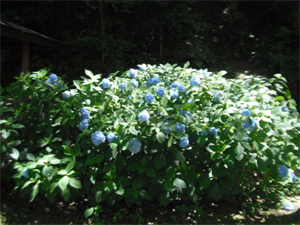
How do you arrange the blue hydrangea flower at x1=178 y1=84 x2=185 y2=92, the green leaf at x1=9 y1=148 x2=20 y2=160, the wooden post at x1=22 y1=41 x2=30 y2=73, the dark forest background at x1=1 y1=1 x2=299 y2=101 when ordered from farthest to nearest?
the dark forest background at x1=1 y1=1 x2=299 y2=101, the wooden post at x1=22 y1=41 x2=30 y2=73, the blue hydrangea flower at x1=178 y1=84 x2=185 y2=92, the green leaf at x1=9 y1=148 x2=20 y2=160

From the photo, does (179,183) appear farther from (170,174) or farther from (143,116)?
(143,116)

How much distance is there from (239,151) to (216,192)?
0.44 meters

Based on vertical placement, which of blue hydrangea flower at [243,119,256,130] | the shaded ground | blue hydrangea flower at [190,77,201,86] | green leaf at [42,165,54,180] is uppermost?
blue hydrangea flower at [190,77,201,86]

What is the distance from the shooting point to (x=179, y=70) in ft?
9.33

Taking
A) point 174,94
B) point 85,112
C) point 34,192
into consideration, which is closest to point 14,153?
point 34,192

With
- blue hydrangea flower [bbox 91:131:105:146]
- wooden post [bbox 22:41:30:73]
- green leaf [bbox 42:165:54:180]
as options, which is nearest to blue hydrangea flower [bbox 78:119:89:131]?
blue hydrangea flower [bbox 91:131:105:146]

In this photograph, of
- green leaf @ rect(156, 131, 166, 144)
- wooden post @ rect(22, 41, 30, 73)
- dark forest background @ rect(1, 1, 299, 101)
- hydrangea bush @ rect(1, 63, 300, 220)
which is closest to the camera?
green leaf @ rect(156, 131, 166, 144)

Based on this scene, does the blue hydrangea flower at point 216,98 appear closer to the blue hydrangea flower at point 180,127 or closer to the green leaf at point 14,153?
the blue hydrangea flower at point 180,127

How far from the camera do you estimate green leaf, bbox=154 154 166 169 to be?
2.10 meters

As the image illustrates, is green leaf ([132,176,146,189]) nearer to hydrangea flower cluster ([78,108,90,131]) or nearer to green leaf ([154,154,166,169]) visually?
green leaf ([154,154,166,169])

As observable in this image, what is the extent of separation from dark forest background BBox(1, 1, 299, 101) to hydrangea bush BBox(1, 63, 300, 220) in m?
4.78

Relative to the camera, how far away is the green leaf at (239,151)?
2012 mm

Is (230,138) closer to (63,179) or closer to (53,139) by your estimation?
(63,179)

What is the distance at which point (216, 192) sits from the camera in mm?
2215
